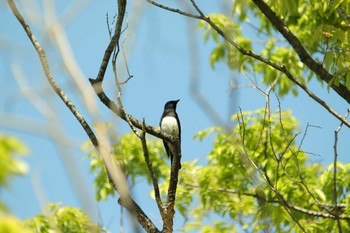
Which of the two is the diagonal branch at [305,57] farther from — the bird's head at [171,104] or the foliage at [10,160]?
the bird's head at [171,104]

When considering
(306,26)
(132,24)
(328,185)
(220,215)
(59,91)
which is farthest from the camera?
(306,26)

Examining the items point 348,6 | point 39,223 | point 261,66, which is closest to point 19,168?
point 348,6

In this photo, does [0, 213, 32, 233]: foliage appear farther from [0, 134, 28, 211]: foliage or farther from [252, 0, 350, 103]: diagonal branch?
[252, 0, 350, 103]: diagonal branch

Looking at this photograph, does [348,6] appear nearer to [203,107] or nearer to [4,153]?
[203,107]

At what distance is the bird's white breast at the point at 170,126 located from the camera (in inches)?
364

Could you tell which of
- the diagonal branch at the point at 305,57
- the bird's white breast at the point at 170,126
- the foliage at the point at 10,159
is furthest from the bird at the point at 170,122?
the foliage at the point at 10,159

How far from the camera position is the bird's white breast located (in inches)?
364

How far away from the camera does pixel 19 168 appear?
207 cm

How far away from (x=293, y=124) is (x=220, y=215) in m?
1.64

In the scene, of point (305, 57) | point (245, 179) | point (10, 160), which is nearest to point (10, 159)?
point (10, 160)

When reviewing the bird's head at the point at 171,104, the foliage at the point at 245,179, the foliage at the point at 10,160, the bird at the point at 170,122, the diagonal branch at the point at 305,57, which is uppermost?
the bird's head at the point at 171,104

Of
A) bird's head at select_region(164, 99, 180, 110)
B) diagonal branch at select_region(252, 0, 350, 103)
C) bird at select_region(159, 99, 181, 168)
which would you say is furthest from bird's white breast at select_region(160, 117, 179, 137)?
diagonal branch at select_region(252, 0, 350, 103)

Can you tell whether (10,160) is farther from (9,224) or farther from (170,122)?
(170,122)

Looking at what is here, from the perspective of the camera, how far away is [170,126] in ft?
30.5
